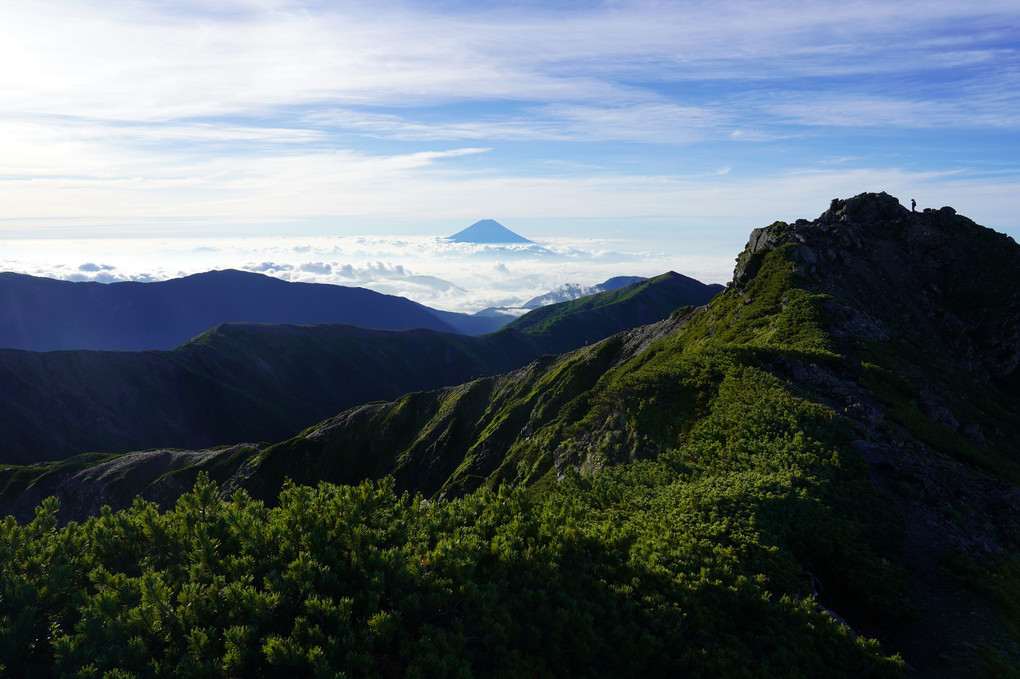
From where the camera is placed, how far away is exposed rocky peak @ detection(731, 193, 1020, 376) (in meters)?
70.1

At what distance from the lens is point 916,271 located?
81125mm

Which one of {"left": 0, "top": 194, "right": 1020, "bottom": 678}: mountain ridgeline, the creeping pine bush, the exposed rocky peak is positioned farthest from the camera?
the exposed rocky peak

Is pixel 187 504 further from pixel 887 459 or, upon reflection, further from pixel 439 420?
pixel 439 420

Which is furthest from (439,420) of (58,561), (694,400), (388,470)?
(58,561)

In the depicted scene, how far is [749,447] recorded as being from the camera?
3031cm

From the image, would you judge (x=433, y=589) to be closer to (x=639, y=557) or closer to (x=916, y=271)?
(x=639, y=557)

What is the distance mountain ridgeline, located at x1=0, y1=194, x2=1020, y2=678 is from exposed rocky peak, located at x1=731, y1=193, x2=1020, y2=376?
24.7m

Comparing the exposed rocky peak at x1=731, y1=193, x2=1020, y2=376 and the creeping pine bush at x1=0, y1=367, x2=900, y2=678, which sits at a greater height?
the exposed rocky peak at x1=731, y1=193, x2=1020, y2=376

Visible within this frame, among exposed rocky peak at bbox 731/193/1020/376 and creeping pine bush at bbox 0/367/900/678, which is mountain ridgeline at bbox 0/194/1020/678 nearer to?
creeping pine bush at bbox 0/367/900/678

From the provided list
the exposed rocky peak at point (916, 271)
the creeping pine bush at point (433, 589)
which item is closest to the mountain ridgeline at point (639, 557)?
the creeping pine bush at point (433, 589)

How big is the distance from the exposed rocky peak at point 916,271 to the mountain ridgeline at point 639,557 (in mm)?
24727

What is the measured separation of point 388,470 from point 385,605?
93191mm

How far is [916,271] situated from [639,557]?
292ft

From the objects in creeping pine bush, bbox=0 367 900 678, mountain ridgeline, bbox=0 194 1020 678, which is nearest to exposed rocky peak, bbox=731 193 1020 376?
mountain ridgeline, bbox=0 194 1020 678
